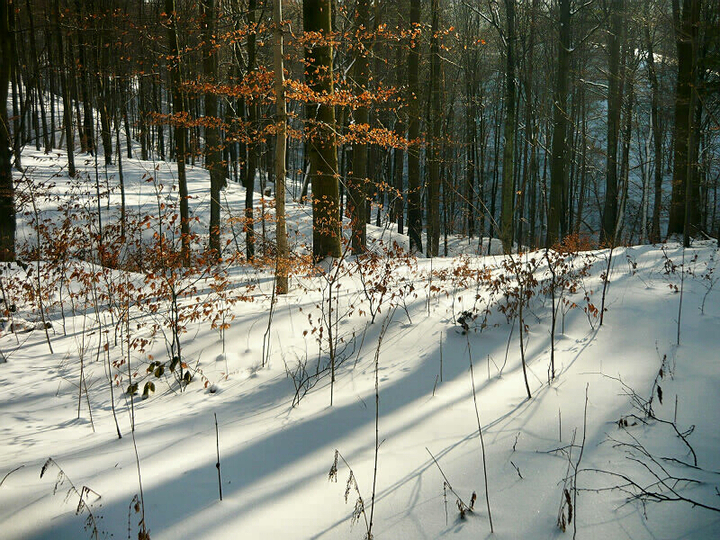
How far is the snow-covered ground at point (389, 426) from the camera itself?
233 cm

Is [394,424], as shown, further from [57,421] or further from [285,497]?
[57,421]

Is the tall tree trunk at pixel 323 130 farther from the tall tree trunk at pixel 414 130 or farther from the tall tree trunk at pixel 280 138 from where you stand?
the tall tree trunk at pixel 414 130

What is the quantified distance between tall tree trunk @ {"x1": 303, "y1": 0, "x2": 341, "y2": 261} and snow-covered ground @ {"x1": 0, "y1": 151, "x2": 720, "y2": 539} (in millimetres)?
2376

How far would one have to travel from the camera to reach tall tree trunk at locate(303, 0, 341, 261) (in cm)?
736

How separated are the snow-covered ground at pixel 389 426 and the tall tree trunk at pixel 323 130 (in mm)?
2376

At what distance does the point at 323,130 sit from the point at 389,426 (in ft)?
18.4

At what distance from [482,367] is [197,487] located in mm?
2626

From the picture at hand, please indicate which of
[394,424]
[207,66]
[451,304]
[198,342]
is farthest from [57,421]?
[207,66]

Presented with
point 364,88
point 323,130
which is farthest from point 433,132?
point 323,130

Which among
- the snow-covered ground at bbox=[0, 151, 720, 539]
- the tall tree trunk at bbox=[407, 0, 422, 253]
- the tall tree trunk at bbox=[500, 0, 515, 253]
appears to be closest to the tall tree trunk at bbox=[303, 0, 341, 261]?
the snow-covered ground at bbox=[0, 151, 720, 539]

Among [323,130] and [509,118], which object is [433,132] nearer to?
[509,118]

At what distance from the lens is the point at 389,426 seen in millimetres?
3332

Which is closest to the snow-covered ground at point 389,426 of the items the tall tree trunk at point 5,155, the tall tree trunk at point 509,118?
the tall tree trunk at point 5,155

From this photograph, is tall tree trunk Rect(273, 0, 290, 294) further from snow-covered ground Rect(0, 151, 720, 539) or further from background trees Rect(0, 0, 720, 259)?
snow-covered ground Rect(0, 151, 720, 539)
